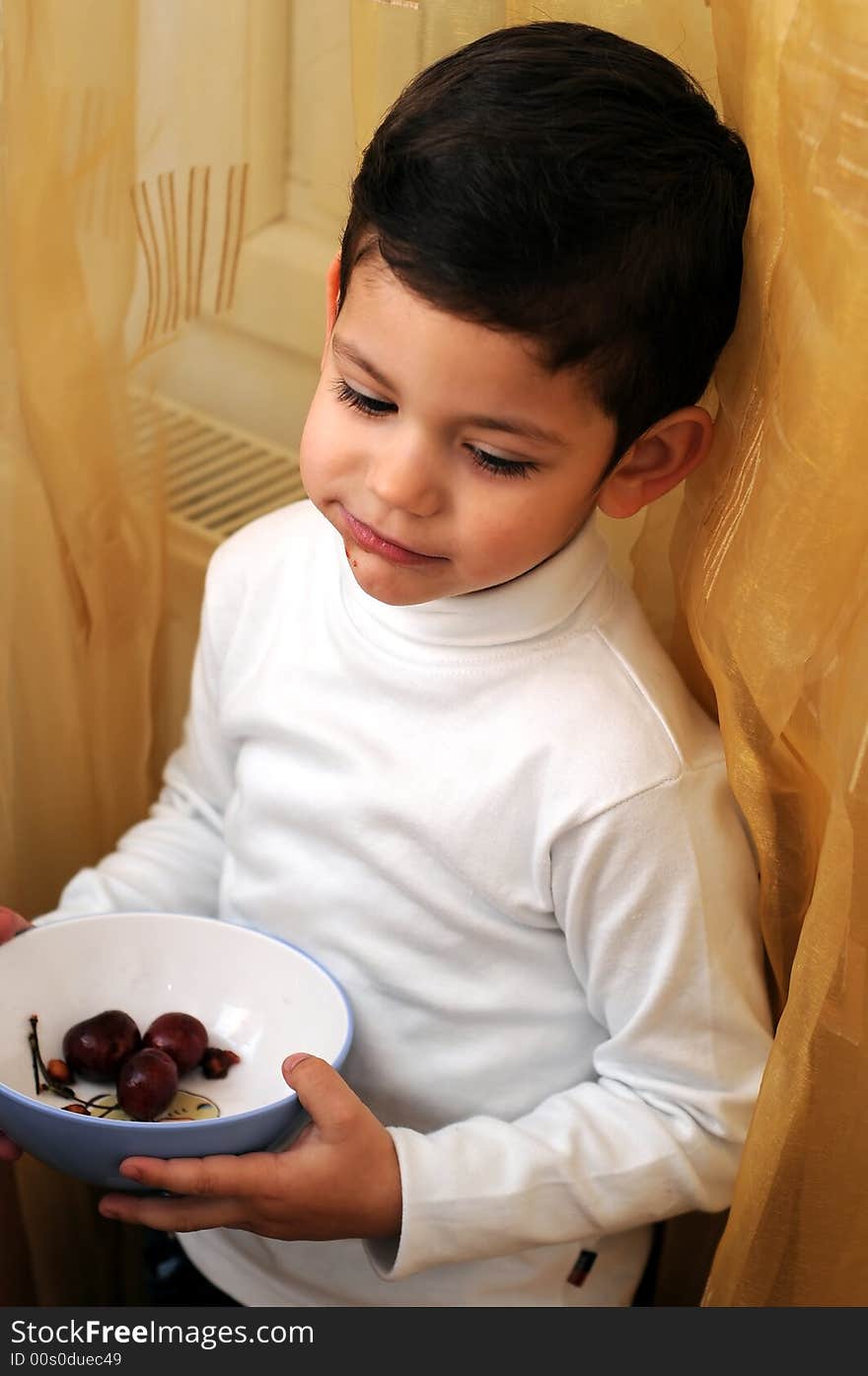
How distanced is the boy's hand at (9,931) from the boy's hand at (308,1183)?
0.08 m

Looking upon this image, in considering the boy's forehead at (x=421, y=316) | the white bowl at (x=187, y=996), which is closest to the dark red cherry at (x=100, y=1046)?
the white bowl at (x=187, y=996)

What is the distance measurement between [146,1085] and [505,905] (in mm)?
231

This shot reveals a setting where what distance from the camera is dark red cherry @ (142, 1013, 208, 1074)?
903 mm

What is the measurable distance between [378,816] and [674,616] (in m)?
0.22

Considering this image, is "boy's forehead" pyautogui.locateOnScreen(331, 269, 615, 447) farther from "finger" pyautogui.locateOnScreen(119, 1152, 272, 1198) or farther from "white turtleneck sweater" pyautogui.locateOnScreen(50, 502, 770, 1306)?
"finger" pyautogui.locateOnScreen(119, 1152, 272, 1198)

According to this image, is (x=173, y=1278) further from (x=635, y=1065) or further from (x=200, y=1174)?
(x=635, y=1065)

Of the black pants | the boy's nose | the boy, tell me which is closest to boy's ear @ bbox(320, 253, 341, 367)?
the boy

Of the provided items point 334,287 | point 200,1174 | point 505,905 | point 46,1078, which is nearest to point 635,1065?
point 505,905

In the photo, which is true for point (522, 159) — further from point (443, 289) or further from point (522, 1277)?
point (522, 1277)

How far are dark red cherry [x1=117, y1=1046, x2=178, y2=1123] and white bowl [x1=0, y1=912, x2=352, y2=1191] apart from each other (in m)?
0.03

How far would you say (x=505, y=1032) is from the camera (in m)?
0.89

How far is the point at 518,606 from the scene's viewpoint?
0.82 meters

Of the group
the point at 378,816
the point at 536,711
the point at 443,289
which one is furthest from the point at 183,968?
the point at 443,289

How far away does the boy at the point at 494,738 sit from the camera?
695mm
